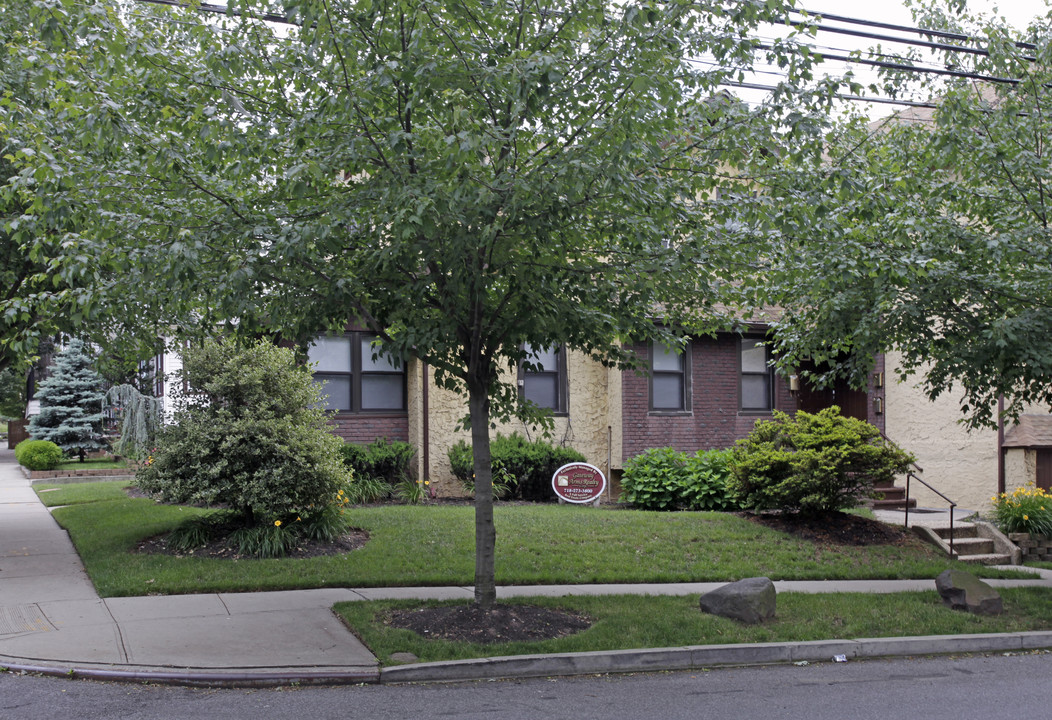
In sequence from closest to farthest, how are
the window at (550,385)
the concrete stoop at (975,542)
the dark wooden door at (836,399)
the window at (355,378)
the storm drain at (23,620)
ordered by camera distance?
the storm drain at (23,620) → the concrete stoop at (975,542) → the window at (355,378) → the window at (550,385) → the dark wooden door at (836,399)

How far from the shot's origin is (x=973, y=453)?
734 inches

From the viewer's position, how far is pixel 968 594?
945cm

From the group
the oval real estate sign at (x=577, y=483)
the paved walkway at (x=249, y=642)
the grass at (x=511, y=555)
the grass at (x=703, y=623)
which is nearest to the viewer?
the paved walkway at (x=249, y=642)

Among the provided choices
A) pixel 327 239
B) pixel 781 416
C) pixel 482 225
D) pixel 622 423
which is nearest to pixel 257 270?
pixel 327 239

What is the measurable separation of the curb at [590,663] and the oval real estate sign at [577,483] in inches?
313

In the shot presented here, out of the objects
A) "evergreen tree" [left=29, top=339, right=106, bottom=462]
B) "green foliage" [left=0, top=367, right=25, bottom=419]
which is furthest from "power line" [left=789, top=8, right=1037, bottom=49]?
"green foliage" [left=0, top=367, right=25, bottom=419]

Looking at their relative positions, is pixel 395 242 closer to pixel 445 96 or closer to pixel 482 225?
pixel 482 225

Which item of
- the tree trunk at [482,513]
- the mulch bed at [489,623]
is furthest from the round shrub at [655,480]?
the tree trunk at [482,513]

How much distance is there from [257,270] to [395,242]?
116 cm

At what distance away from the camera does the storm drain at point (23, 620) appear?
7605mm

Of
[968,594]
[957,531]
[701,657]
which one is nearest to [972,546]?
[957,531]

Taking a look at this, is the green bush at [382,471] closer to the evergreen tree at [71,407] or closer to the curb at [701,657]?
the curb at [701,657]

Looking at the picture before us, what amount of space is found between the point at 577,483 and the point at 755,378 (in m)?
5.43

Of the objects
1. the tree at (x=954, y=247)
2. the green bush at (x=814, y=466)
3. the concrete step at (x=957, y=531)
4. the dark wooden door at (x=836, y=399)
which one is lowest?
the concrete step at (x=957, y=531)
